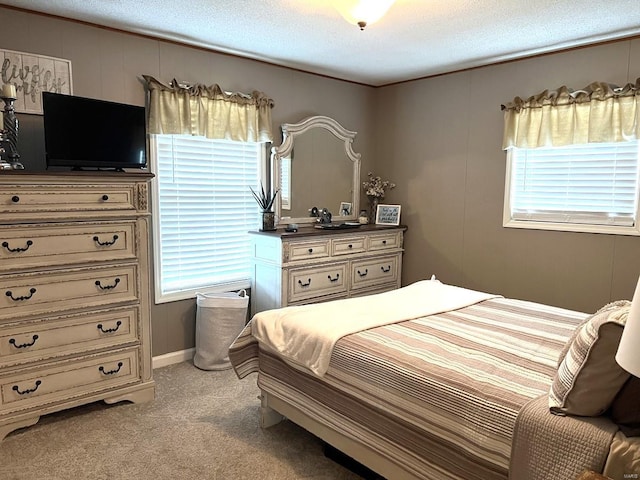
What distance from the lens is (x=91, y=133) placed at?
283cm

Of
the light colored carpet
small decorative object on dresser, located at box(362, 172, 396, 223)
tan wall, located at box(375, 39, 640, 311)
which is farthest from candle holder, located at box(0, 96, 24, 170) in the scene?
tan wall, located at box(375, 39, 640, 311)

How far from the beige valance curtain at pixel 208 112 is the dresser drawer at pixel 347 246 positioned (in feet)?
3.52

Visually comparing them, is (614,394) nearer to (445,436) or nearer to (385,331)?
(445,436)

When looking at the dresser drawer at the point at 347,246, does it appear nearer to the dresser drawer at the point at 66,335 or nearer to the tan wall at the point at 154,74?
the tan wall at the point at 154,74

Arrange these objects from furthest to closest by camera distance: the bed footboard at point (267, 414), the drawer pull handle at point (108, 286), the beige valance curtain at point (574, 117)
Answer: the beige valance curtain at point (574, 117), the drawer pull handle at point (108, 286), the bed footboard at point (267, 414)

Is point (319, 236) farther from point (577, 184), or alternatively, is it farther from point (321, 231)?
point (577, 184)

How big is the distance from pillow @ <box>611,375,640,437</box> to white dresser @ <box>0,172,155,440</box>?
254 cm

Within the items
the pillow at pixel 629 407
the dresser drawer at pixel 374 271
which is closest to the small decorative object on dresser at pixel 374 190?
the dresser drawer at pixel 374 271

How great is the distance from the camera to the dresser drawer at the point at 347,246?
13.4 ft

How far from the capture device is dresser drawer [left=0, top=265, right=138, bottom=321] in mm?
2498

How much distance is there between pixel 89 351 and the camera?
277cm

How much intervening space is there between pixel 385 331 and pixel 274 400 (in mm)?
769

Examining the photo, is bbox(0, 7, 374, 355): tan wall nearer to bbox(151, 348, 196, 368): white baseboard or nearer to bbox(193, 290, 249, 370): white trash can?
bbox(151, 348, 196, 368): white baseboard

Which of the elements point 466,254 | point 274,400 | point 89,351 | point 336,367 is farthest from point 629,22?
point 89,351
